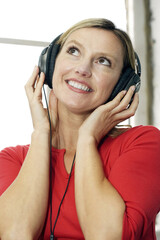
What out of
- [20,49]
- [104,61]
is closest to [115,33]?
[104,61]

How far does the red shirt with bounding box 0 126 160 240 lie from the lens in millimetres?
977

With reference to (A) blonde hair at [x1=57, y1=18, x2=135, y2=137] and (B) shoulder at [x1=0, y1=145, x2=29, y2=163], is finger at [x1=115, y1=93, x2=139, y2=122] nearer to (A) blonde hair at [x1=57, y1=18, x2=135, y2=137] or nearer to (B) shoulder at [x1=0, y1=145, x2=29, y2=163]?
(A) blonde hair at [x1=57, y1=18, x2=135, y2=137]

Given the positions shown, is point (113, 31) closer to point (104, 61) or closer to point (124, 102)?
point (104, 61)

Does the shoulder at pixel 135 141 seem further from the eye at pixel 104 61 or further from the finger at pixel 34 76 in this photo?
the finger at pixel 34 76

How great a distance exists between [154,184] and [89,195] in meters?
0.21

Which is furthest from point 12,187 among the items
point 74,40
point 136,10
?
point 136,10

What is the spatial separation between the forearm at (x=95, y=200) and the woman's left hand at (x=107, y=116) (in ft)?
0.27

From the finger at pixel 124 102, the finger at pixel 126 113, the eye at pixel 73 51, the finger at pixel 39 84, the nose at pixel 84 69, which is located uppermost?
the eye at pixel 73 51

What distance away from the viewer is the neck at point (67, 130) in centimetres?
141

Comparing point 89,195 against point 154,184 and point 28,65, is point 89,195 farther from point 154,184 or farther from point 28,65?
point 28,65

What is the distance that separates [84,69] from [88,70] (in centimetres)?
2

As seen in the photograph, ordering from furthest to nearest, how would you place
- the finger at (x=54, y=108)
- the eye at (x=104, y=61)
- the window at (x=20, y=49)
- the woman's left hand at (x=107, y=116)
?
the window at (x=20, y=49)
the finger at (x=54, y=108)
the eye at (x=104, y=61)
the woman's left hand at (x=107, y=116)

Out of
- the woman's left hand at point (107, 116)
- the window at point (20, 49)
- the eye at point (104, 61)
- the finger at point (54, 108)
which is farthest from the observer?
the window at point (20, 49)

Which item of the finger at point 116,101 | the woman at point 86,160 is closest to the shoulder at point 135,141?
the woman at point 86,160
